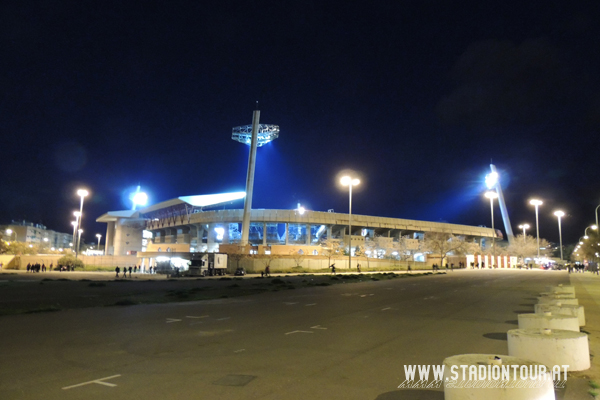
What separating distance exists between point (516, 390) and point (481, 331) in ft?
24.7

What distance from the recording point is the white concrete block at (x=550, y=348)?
20.9ft

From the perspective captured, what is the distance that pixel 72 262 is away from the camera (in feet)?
209

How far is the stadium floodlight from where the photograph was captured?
87.8 metres

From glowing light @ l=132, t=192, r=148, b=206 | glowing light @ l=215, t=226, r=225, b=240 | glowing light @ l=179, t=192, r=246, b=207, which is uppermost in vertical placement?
glowing light @ l=132, t=192, r=148, b=206

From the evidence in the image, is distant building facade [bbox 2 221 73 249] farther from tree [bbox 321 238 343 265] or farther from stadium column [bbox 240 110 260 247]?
tree [bbox 321 238 343 265]

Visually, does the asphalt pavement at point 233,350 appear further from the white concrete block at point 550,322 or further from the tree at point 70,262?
the tree at point 70,262

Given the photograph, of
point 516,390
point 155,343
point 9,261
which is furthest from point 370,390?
point 9,261

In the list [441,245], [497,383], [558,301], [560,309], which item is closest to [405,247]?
[441,245]

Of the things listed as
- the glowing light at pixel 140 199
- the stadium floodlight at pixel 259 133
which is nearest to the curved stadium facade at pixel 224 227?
the glowing light at pixel 140 199

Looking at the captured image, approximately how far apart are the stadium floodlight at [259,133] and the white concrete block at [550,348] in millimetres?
82770

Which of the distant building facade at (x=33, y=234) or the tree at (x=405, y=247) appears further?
the distant building facade at (x=33, y=234)

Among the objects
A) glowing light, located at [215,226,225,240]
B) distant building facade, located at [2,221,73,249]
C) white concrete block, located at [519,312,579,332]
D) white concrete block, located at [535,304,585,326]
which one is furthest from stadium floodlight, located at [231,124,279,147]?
white concrete block, located at [519,312,579,332]

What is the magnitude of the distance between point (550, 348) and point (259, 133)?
83.7 metres

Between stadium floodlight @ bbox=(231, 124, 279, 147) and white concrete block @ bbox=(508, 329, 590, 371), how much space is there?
272 feet
